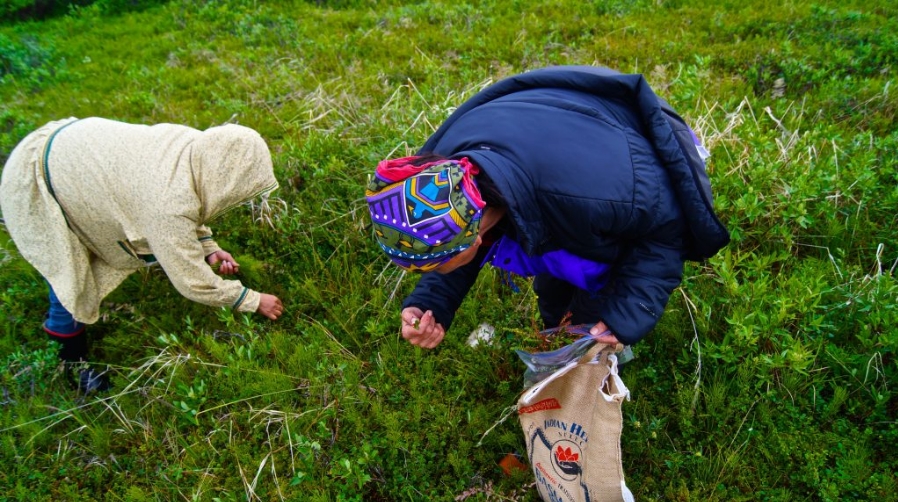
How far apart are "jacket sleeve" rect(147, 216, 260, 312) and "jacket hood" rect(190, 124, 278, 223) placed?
179 millimetres

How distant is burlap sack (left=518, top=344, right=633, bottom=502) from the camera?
2053 millimetres

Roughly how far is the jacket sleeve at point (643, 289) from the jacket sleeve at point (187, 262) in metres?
2.04

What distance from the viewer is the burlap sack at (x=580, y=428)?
6.73 ft

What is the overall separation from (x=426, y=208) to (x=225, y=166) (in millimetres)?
1668

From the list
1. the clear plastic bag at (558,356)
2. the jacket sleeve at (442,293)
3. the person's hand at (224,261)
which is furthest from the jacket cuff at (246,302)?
the clear plastic bag at (558,356)

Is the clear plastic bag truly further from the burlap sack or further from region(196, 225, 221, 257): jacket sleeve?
region(196, 225, 221, 257): jacket sleeve

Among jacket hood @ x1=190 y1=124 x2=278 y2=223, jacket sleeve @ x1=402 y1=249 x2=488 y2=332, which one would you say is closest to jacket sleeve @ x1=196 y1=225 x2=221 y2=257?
jacket hood @ x1=190 y1=124 x2=278 y2=223

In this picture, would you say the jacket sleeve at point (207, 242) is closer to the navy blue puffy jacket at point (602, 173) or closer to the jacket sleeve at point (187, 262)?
the jacket sleeve at point (187, 262)

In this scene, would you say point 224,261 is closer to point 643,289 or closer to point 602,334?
point 602,334

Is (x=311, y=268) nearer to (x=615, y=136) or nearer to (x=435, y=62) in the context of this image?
(x=615, y=136)

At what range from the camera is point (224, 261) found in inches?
136

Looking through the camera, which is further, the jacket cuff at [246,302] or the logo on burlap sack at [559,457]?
the jacket cuff at [246,302]

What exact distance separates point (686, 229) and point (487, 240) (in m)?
0.69

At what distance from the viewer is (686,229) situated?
6.19 ft
